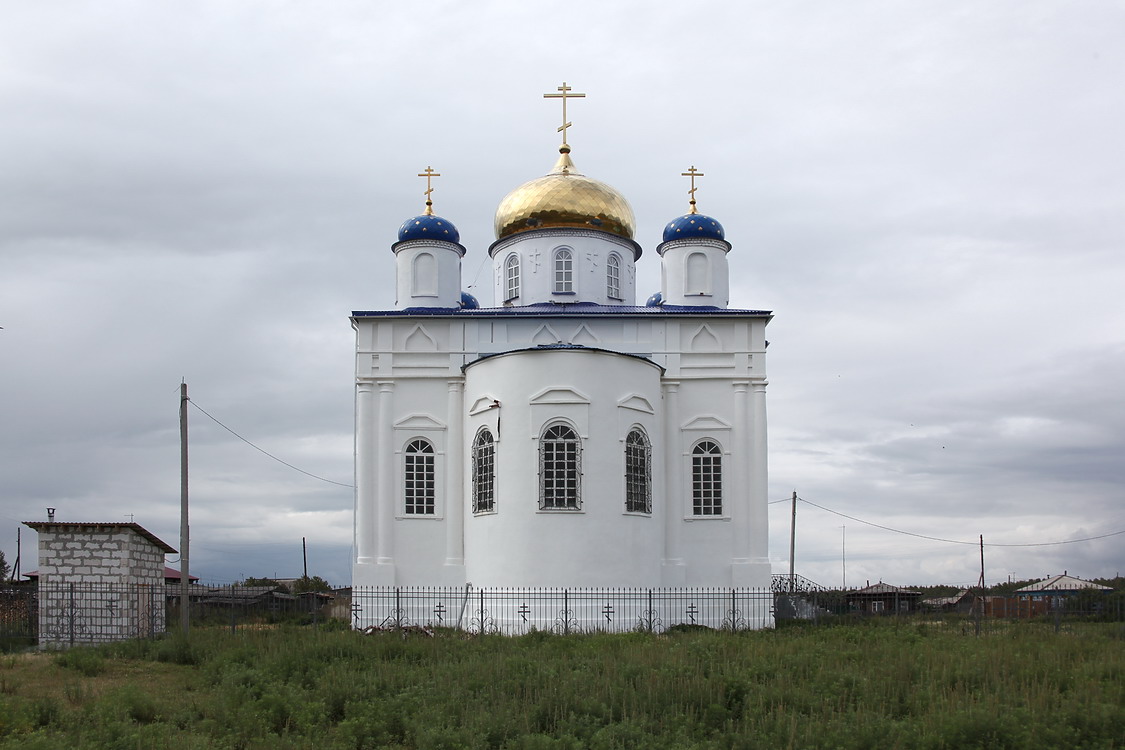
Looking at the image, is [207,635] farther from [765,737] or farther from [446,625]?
[765,737]

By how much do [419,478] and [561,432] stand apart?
12.2 feet

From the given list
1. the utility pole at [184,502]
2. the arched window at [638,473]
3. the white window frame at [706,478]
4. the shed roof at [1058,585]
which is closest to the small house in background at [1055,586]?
the shed roof at [1058,585]

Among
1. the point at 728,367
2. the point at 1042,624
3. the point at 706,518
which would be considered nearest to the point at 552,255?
the point at 728,367

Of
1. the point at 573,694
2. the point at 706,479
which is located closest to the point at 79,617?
the point at 573,694

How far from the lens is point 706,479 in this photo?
919 inches

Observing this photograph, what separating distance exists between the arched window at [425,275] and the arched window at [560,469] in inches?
216

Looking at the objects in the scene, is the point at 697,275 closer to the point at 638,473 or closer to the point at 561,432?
the point at 638,473

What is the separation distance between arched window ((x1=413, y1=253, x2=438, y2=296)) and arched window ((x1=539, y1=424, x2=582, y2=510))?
5493 mm

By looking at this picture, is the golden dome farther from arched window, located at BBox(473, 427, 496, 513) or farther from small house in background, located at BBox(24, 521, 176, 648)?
small house in background, located at BBox(24, 521, 176, 648)

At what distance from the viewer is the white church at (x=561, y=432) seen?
21.4 m

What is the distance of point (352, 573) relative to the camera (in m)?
22.9

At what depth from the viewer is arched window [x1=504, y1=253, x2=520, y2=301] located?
1033 inches

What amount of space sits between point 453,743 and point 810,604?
15055mm

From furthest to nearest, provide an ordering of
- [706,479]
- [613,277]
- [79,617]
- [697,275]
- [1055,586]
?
[1055,586] → [613,277] → [697,275] → [706,479] → [79,617]
